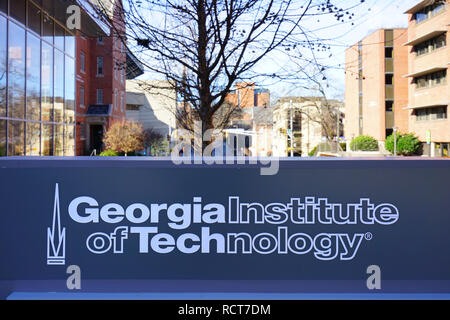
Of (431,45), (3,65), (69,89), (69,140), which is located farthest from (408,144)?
(3,65)

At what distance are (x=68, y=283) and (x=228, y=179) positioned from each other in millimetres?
1711

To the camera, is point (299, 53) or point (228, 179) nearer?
point (228, 179)

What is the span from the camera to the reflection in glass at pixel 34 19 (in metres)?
15.7

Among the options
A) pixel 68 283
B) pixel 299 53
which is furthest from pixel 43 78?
pixel 68 283

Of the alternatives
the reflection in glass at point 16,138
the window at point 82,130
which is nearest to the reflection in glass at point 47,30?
the reflection in glass at point 16,138

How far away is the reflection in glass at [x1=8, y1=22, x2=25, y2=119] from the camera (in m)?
14.4

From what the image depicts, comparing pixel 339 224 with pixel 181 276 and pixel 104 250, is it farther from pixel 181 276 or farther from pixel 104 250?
pixel 104 250

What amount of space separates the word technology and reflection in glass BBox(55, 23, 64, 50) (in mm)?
16237

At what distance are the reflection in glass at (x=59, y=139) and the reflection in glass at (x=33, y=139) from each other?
79.3 inches

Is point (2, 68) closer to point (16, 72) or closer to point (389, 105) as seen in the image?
point (16, 72)

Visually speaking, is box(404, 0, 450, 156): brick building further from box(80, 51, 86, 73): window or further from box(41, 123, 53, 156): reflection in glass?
box(41, 123, 53, 156): reflection in glass

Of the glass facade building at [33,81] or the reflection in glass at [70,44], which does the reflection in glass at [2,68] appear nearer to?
the glass facade building at [33,81]

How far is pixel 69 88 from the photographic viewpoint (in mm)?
20297
